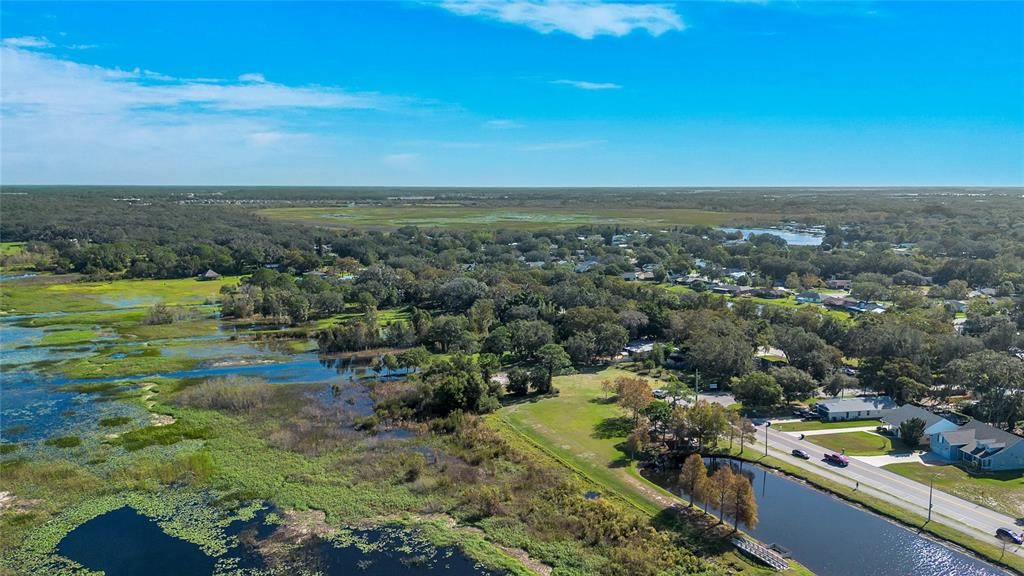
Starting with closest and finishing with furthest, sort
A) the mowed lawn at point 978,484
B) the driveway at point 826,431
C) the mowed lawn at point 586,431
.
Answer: the mowed lawn at point 978,484 → the mowed lawn at point 586,431 → the driveway at point 826,431

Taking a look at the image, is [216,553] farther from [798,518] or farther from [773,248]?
[773,248]

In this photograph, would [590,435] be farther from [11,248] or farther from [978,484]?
[11,248]

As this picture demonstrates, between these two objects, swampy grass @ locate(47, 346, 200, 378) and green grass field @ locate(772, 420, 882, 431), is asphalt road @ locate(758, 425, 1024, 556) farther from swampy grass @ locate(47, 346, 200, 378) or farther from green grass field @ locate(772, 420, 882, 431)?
swampy grass @ locate(47, 346, 200, 378)

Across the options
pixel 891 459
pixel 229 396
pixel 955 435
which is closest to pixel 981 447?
pixel 955 435

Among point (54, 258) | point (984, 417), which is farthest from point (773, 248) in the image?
point (54, 258)

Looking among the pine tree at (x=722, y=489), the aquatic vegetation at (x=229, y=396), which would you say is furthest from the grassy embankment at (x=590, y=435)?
the aquatic vegetation at (x=229, y=396)

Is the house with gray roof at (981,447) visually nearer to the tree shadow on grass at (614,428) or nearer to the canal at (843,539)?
the canal at (843,539)
